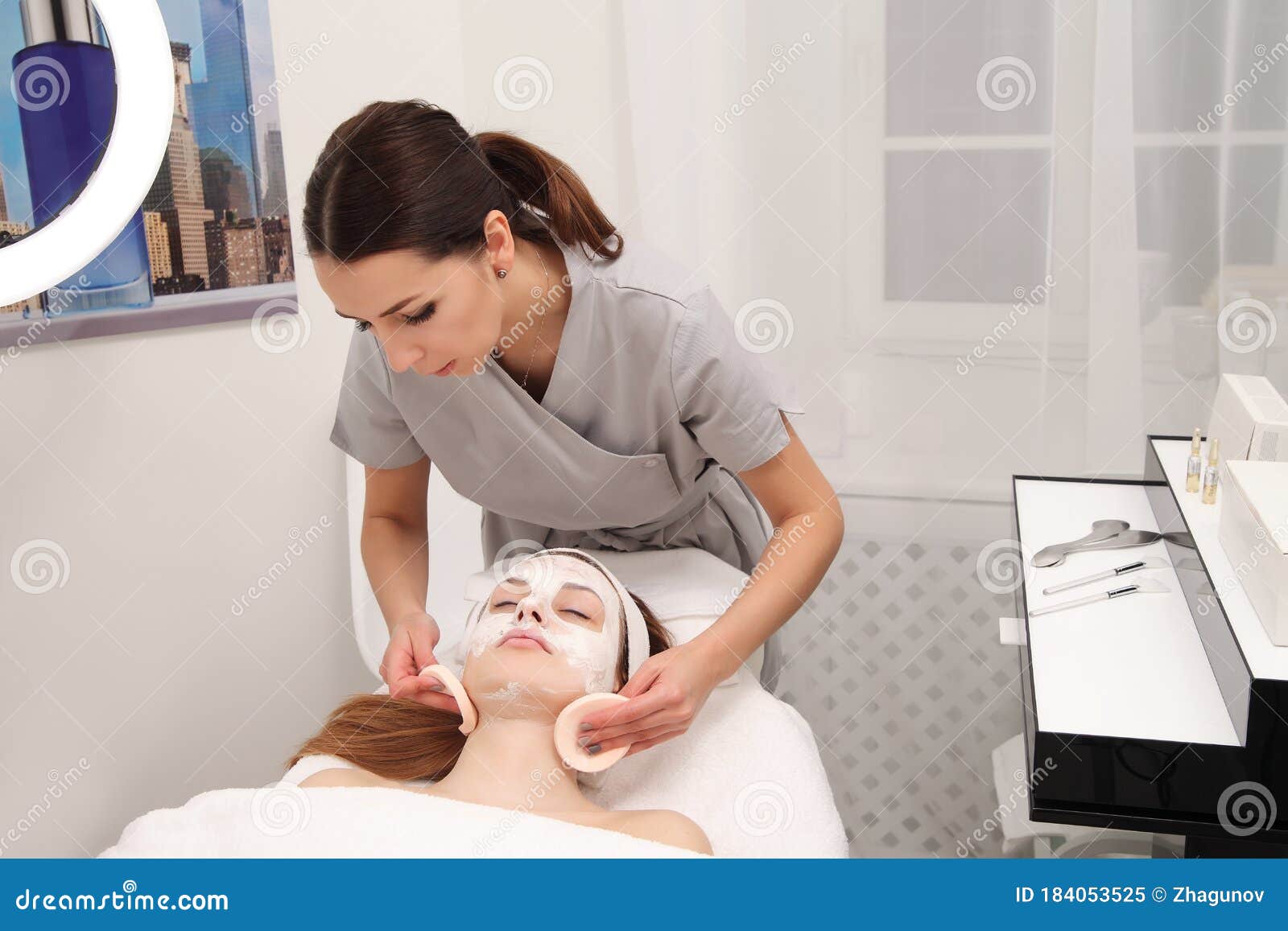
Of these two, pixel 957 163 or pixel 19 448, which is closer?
pixel 19 448

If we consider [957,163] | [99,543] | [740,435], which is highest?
[957,163]

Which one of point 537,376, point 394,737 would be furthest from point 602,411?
point 394,737

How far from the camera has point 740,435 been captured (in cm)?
131

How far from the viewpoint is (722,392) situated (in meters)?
1.30

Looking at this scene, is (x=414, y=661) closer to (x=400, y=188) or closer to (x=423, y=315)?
(x=423, y=315)

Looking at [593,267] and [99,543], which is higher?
[593,267]

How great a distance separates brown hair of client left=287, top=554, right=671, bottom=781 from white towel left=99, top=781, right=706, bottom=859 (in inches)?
7.3

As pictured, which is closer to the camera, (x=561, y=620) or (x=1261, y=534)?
(x=1261, y=534)

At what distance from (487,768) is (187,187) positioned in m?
1.00

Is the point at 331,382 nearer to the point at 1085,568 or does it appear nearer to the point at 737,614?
the point at 737,614

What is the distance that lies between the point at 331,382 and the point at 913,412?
3.54 feet

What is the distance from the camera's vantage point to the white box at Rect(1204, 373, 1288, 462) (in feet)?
4.31

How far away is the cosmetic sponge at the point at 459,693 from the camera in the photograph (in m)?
1.26
